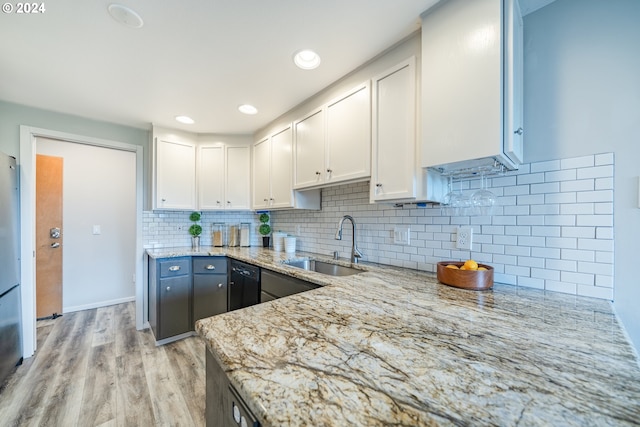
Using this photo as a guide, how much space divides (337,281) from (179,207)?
Result: 86.6 inches

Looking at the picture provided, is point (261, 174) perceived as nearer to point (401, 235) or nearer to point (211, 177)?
point (211, 177)

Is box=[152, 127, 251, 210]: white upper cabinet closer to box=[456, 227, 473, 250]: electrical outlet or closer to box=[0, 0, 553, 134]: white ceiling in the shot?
box=[0, 0, 553, 134]: white ceiling

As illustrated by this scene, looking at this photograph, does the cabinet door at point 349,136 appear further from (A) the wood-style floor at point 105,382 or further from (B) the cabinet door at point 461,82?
(A) the wood-style floor at point 105,382

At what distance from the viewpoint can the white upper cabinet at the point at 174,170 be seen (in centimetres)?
262

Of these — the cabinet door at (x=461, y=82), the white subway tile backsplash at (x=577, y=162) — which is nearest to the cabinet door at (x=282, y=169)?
the cabinet door at (x=461, y=82)

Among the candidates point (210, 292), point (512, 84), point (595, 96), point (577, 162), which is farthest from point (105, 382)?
point (595, 96)

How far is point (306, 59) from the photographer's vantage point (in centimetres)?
157

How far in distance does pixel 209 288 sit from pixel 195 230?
811 millimetres

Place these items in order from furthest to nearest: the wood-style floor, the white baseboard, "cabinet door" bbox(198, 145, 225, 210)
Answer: the white baseboard, "cabinet door" bbox(198, 145, 225, 210), the wood-style floor

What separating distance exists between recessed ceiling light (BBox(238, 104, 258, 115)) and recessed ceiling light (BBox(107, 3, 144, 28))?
0.95 m

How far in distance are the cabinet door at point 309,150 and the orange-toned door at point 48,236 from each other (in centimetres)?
306

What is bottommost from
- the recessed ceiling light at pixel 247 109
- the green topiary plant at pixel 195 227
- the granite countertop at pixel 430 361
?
the granite countertop at pixel 430 361

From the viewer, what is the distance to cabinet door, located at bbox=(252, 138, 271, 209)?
259cm

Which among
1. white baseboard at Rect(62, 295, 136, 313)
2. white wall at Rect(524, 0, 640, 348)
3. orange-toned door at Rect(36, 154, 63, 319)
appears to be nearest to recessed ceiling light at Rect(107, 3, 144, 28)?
white wall at Rect(524, 0, 640, 348)
